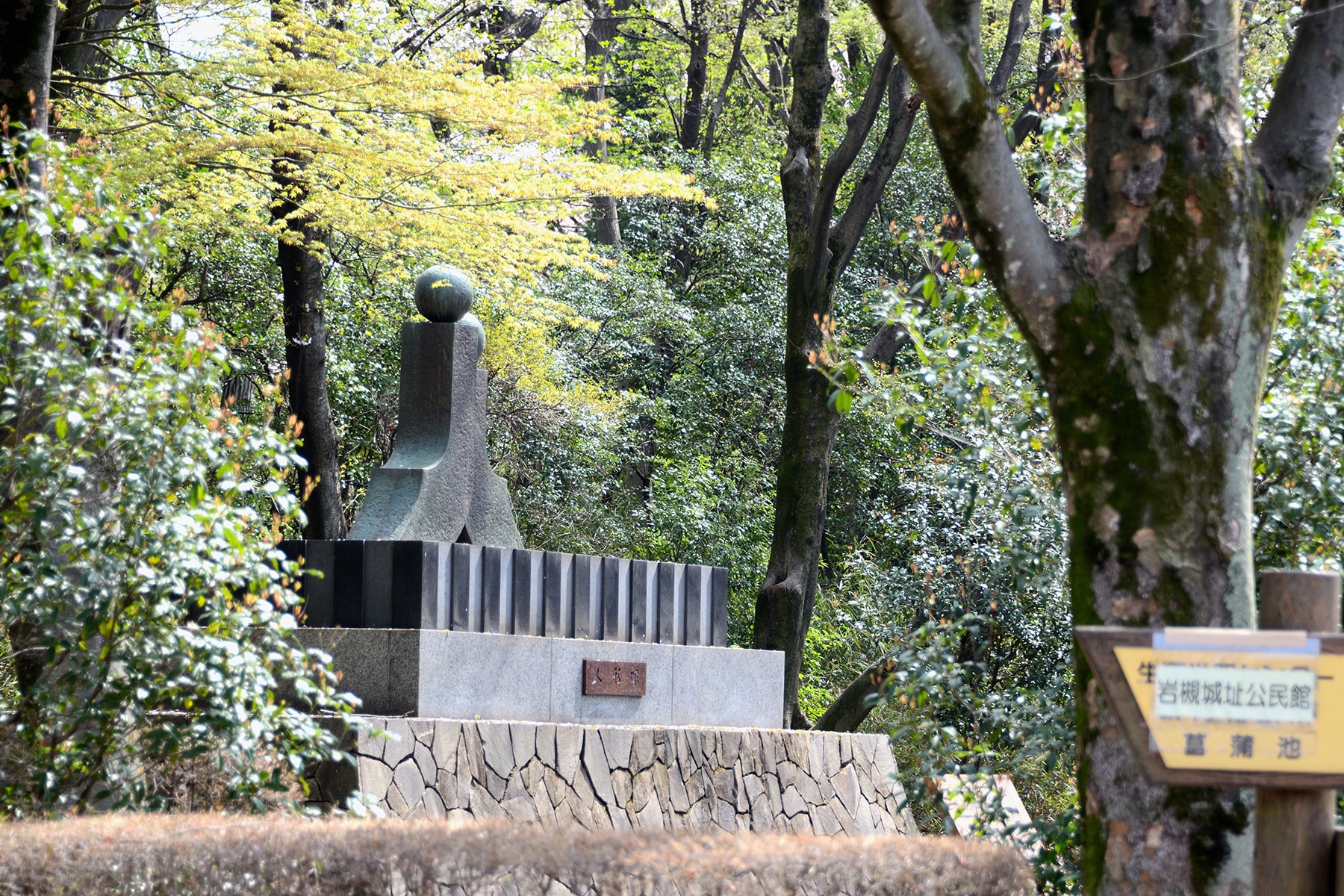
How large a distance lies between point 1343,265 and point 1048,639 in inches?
265

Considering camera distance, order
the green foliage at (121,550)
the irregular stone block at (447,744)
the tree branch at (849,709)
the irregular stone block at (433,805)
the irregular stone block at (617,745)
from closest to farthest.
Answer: the green foliage at (121,550) < the irregular stone block at (433,805) < the irregular stone block at (447,744) < the irregular stone block at (617,745) < the tree branch at (849,709)

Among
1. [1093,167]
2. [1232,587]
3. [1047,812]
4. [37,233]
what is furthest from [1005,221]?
[1047,812]

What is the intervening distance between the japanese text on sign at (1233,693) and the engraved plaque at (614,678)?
469 cm

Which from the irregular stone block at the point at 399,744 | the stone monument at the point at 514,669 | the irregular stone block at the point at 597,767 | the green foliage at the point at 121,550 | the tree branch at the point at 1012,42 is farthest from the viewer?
the tree branch at the point at 1012,42

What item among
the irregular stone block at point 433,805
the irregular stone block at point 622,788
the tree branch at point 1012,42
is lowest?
the irregular stone block at point 622,788

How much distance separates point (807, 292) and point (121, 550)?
7.70 meters

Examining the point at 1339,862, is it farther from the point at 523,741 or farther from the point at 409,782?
the point at 523,741

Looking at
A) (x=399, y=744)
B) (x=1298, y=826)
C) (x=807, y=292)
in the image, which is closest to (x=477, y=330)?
(x=399, y=744)

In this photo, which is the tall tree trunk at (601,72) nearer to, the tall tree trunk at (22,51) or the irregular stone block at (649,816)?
the tall tree trunk at (22,51)

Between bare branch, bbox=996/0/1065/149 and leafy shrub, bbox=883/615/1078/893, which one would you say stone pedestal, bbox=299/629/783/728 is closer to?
leafy shrub, bbox=883/615/1078/893

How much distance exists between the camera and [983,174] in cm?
381

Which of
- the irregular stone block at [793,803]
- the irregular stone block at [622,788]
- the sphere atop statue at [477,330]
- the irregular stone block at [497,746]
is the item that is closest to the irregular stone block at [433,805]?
the irregular stone block at [497,746]

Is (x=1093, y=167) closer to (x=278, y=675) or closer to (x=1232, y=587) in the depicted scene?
(x=1232, y=587)

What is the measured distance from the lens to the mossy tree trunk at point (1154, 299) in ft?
11.0
